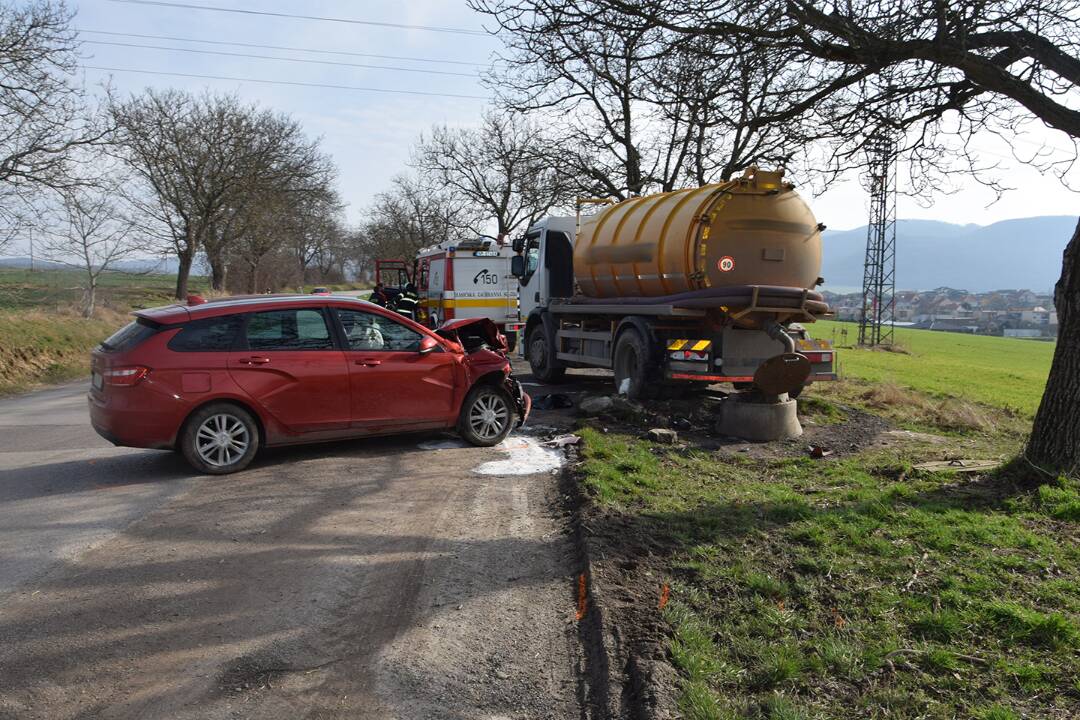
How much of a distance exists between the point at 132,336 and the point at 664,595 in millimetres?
5463

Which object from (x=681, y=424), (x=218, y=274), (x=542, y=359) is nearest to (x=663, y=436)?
(x=681, y=424)

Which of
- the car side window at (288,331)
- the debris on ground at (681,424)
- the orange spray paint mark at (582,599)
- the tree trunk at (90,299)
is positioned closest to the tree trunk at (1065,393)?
the orange spray paint mark at (582,599)

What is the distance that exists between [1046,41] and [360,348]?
272 inches

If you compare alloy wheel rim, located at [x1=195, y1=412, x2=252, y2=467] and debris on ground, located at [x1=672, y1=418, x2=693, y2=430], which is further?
debris on ground, located at [x1=672, y1=418, x2=693, y2=430]

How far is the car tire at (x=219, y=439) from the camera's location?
707cm

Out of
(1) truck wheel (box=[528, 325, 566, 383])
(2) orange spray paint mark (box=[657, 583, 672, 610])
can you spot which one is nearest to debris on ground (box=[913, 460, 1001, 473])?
(2) orange spray paint mark (box=[657, 583, 672, 610])

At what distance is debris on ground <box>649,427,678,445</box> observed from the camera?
9.09 meters

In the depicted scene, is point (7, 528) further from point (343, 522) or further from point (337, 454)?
point (337, 454)

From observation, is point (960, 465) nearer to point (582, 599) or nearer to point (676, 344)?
point (676, 344)

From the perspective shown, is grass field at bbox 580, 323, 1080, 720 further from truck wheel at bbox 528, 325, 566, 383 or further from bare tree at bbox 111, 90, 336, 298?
bare tree at bbox 111, 90, 336, 298

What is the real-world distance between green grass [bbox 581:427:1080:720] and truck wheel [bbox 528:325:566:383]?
7883mm

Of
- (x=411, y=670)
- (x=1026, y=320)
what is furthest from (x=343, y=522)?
(x=1026, y=320)

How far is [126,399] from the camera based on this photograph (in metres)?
6.80

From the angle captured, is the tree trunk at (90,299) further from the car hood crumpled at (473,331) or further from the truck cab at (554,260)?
the car hood crumpled at (473,331)
